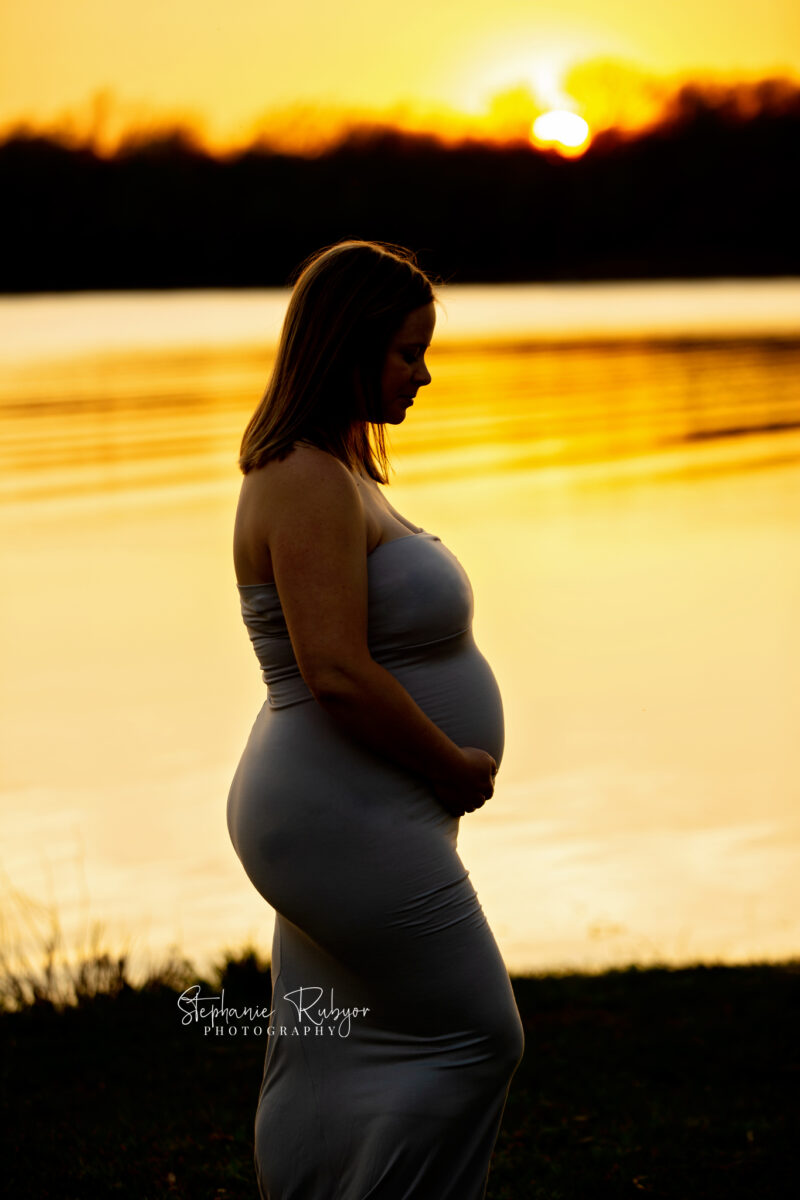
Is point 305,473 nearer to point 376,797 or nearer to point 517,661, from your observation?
point 376,797

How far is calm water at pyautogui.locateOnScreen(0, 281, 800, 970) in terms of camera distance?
261 inches

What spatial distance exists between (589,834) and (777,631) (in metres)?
6.35

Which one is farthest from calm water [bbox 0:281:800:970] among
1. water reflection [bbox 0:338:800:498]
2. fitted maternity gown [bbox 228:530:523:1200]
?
fitted maternity gown [bbox 228:530:523:1200]

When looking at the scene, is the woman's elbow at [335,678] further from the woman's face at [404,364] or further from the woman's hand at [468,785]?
the woman's face at [404,364]

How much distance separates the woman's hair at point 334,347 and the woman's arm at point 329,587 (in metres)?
0.07

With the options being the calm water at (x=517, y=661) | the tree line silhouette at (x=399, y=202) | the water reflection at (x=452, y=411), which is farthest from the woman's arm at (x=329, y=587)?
the tree line silhouette at (x=399, y=202)

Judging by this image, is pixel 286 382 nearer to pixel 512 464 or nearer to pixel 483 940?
pixel 483 940

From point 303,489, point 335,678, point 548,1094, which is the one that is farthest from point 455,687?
point 548,1094

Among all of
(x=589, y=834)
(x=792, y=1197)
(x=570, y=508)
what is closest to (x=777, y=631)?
(x=589, y=834)

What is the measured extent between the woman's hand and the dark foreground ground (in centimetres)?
156

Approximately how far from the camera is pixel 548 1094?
13.9 feet

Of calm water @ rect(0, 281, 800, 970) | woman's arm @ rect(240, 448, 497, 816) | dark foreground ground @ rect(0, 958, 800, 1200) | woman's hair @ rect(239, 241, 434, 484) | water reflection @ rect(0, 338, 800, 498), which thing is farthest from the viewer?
water reflection @ rect(0, 338, 800, 498)

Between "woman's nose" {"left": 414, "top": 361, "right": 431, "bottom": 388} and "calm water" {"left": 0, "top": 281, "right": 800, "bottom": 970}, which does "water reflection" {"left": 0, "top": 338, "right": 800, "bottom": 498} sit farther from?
"woman's nose" {"left": 414, "top": 361, "right": 431, "bottom": 388}

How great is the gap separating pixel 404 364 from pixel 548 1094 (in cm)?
269
